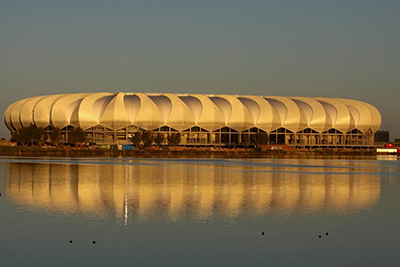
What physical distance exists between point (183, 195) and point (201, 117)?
86.0 metres

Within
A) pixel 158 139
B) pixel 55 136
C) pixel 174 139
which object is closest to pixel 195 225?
pixel 55 136

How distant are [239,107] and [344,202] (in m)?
90.5

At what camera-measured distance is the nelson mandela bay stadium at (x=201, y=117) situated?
108312 millimetres

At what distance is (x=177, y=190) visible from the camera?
27391 mm

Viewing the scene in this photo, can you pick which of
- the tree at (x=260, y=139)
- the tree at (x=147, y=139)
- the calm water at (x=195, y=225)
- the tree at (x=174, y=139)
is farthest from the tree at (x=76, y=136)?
the calm water at (x=195, y=225)

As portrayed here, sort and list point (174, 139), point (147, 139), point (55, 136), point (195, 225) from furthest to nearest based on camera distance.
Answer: point (174, 139) < point (147, 139) < point (55, 136) < point (195, 225)

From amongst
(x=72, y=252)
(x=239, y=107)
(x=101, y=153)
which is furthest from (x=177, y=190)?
(x=239, y=107)

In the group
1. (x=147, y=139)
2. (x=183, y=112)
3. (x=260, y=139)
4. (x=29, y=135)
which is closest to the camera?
(x=29, y=135)

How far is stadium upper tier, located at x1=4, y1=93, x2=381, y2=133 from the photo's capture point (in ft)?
355

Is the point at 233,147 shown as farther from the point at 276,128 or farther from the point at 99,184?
the point at 99,184

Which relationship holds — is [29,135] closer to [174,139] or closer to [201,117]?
[174,139]

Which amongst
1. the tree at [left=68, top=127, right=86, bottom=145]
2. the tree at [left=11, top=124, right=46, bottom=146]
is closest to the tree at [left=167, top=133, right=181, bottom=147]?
the tree at [left=68, top=127, right=86, bottom=145]

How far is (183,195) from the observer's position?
25.2 metres

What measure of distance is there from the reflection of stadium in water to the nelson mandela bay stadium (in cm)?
7299
